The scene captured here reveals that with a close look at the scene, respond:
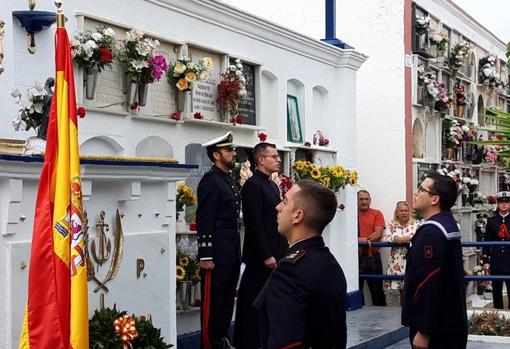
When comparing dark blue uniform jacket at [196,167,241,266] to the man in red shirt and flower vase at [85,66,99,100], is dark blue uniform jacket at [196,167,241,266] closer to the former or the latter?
flower vase at [85,66,99,100]

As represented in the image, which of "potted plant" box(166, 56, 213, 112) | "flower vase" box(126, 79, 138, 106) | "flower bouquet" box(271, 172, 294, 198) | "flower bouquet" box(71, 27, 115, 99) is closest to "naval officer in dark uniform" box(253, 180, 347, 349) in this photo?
"flower bouquet" box(71, 27, 115, 99)

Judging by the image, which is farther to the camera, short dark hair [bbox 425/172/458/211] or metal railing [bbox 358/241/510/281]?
metal railing [bbox 358/241/510/281]

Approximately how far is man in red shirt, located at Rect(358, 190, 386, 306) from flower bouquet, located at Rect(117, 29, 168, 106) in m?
5.89

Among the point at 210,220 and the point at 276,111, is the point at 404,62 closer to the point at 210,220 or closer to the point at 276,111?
the point at 276,111

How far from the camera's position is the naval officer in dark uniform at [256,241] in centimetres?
875

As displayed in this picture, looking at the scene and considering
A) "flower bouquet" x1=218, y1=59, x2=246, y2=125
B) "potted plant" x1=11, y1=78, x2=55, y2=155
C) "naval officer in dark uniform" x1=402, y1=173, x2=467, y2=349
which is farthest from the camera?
"flower bouquet" x1=218, y1=59, x2=246, y2=125

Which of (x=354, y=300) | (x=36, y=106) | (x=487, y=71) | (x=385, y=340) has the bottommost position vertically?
(x=385, y=340)

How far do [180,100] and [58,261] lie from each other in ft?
14.1

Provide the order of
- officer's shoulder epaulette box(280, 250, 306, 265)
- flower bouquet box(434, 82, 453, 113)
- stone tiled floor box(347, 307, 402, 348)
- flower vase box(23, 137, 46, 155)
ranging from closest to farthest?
officer's shoulder epaulette box(280, 250, 306, 265)
flower vase box(23, 137, 46, 155)
stone tiled floor box(347, 307, 402, 348)
flower bouquet box(434, 82, 453, 113)

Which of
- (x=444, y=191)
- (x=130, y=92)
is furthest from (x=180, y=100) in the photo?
(x=444, y=191)

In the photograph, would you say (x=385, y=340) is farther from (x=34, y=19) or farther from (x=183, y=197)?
(x=34, y=19)

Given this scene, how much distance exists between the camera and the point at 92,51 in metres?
7.82

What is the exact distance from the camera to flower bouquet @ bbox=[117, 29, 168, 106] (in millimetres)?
8375

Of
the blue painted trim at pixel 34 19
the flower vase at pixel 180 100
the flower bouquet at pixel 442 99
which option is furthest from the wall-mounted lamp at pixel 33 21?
the flower bouquet at pixel 442 99
